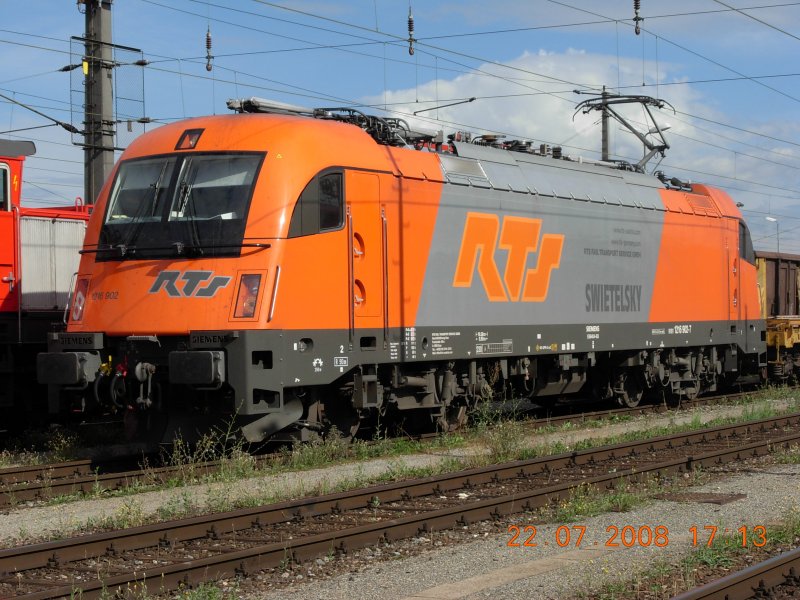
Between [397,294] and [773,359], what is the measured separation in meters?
15.1

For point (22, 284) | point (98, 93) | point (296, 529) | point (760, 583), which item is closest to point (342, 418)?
point (296, 529)

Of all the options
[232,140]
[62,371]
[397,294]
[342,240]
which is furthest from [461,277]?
[62,371]

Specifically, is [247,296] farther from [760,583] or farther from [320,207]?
[760,583]

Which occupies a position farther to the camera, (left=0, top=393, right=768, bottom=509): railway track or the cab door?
the cab door

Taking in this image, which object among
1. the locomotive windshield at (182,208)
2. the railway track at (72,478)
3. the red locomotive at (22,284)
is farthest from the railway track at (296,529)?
the red locomotive at (22,284)

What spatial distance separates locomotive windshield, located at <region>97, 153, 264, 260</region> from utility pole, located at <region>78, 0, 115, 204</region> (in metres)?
6.87

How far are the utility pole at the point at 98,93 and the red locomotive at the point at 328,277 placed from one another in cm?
639

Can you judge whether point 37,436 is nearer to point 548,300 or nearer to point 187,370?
point 187,370

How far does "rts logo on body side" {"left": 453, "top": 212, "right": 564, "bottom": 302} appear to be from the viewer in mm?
14914

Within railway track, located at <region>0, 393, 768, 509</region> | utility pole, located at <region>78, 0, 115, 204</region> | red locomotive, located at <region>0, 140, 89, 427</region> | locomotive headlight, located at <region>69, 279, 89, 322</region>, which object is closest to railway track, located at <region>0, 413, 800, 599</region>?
railway track, located at <region>0, 393, 768, 509</region>

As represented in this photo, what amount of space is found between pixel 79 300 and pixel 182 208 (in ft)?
5.97

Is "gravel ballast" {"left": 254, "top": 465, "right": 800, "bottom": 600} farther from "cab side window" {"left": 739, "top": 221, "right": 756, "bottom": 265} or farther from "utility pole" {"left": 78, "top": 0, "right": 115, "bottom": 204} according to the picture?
"cab side window" {"left": 739, "top": 221, "right": 756, "bottom": 265}

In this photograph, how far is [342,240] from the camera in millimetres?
12867

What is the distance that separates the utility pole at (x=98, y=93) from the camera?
19.3 m
